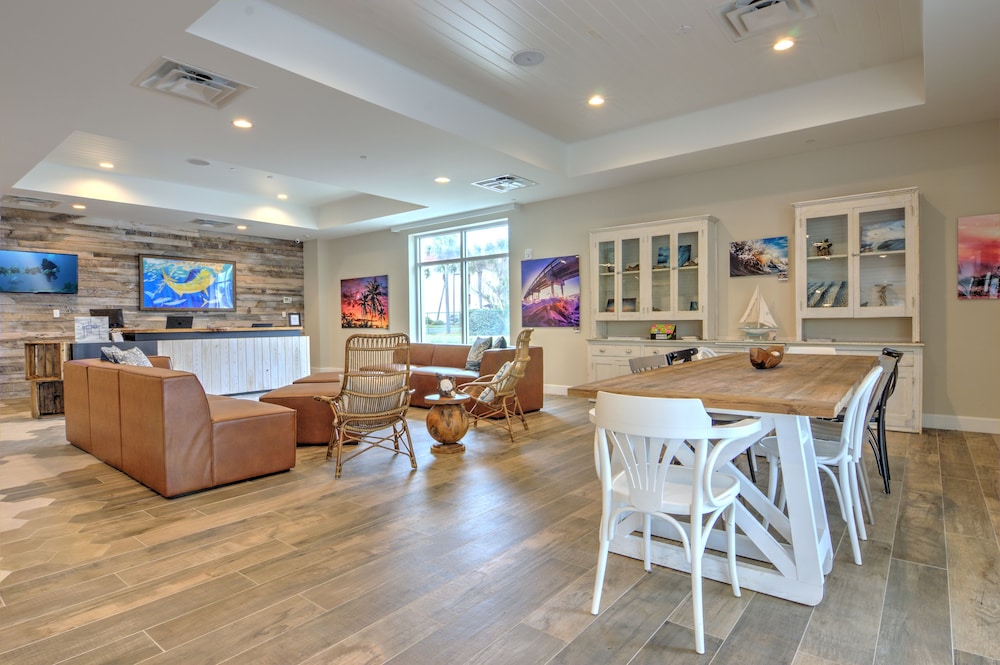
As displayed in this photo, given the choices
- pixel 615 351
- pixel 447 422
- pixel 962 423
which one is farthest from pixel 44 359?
pixel 962 423

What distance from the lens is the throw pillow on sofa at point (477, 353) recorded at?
668 cm

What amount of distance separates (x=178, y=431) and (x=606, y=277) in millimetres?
5088

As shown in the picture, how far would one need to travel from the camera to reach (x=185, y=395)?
3359 mm

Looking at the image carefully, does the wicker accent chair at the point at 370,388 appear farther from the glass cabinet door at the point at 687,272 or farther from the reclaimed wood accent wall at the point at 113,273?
the reclaimed wood accent wall at the point at 113,273

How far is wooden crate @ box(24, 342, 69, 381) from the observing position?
6332 millimetres

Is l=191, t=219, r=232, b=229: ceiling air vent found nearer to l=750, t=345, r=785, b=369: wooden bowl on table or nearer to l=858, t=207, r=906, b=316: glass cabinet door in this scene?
l=750, t=345, r=785, b=369: wooden bowl on table

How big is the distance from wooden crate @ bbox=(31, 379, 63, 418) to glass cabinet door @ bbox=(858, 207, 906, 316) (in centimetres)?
892

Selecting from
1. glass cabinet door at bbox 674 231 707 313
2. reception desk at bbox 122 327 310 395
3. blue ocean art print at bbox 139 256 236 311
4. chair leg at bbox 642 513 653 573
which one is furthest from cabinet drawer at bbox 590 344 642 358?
blue ocean art print at bbox 139 256 236 311

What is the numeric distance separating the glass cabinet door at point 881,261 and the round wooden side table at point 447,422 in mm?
3916

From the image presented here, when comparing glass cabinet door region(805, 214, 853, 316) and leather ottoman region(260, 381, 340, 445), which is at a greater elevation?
glass cabinet door region(805, 214, 853, 316)

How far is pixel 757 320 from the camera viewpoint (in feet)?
18.9

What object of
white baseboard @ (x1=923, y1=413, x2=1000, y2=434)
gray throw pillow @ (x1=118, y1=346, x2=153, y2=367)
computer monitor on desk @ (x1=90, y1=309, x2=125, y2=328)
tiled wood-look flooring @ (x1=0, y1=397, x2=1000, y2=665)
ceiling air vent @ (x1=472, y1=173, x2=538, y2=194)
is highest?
ceiling air vent @ (x1=472, y1=173, x2=538, y2=194)

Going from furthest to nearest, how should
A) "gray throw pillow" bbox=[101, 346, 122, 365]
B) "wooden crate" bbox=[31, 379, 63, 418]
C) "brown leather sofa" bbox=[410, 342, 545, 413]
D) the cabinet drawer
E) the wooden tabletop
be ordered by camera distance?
the cabinet drawer → "wooden crate" bbox=[31, 379, 63, 418] → "brown leather sofa" bbox=[410, 342, 545, 413] → "gray throw pillow" bbox=[101, 346, 122, 365] → the wooden tabletop

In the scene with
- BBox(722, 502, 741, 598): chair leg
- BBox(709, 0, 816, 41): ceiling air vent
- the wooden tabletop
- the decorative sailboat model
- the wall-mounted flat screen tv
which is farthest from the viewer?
the wall-mounted flat screen tv
